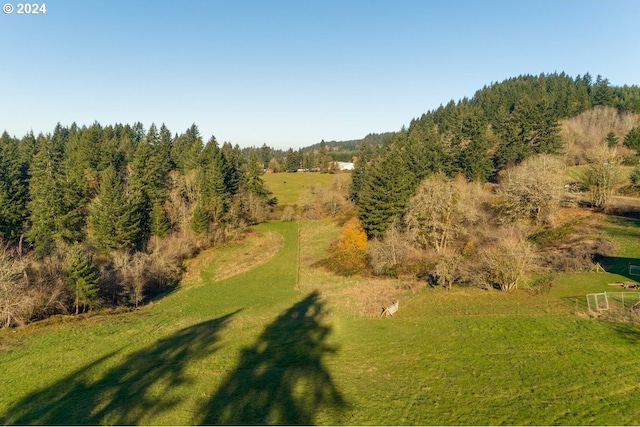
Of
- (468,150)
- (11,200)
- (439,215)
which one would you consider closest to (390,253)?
(439,215)

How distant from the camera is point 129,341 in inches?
1038

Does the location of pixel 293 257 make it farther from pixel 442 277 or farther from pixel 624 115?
pixel 624 115

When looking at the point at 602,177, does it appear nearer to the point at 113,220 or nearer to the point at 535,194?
the point at 535,194

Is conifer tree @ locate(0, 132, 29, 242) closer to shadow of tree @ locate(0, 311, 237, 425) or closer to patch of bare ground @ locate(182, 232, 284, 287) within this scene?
patch of bare ground @ locate(182, 232, 284, 287)

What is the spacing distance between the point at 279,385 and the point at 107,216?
4015 cm

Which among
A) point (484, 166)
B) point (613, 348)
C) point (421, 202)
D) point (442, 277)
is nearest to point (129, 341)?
point (442, 277)

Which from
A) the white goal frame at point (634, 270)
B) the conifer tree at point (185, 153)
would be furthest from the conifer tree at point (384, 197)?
the conifer tree at point (185, 153)

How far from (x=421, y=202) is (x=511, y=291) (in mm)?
18022

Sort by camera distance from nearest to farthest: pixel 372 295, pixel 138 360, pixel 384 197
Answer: pixel 138 360 → pixel 372 295 → pixel 384 197

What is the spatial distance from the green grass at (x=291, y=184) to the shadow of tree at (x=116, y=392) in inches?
2443

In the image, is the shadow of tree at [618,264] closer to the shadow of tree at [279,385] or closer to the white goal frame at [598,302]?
the white goal frame at [598,302]

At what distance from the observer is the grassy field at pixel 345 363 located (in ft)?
49.8

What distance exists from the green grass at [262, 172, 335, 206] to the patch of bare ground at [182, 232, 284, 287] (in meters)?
22.6

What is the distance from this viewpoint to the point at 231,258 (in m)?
55.2
